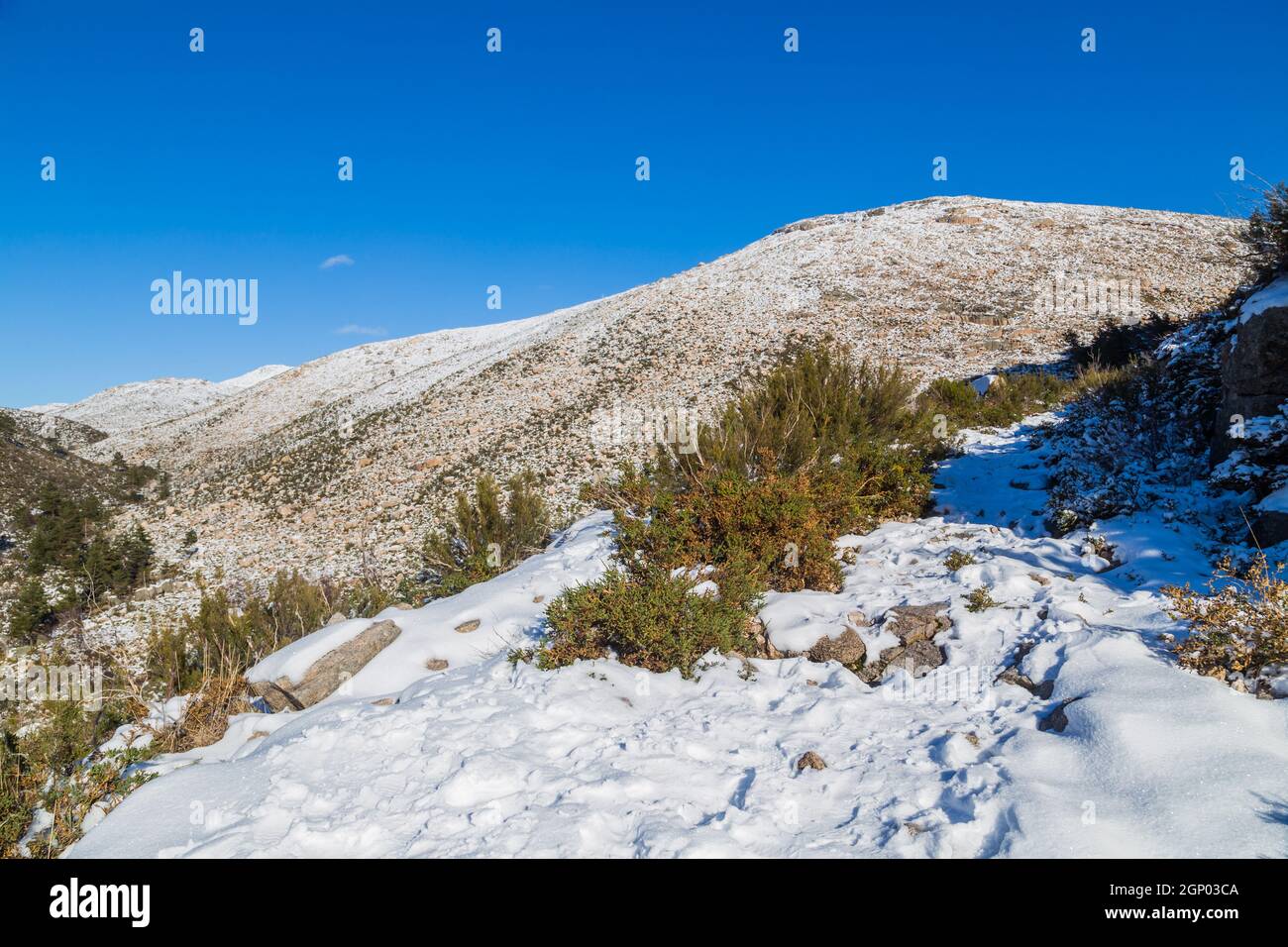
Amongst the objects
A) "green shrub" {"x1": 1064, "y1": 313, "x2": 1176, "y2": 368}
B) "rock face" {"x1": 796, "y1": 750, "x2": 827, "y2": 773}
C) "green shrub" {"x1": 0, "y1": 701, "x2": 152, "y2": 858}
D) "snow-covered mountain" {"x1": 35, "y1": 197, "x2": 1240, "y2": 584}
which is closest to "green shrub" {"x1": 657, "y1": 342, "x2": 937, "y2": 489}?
"rock face" {"x1": 796, "y1": 750, "x2": 827, "y2": 773}

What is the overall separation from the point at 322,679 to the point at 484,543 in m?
4.22

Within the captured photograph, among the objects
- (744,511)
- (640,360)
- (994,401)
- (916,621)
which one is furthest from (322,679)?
(640,360)

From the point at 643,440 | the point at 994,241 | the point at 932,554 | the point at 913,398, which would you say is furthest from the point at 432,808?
the point at 994,241

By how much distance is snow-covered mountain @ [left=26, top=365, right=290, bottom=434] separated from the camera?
1899 inches

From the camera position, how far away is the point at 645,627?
16.6ft

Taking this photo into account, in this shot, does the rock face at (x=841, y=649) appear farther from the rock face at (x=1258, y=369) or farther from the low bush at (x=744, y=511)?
the rock face at (x=1258, y=369)

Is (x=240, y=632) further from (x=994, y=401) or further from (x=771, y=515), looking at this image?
(x=994, y=401)

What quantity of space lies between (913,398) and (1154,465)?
6400 mm

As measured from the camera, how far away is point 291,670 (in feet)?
17.8

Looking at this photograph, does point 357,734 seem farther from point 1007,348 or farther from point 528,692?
point 1007,348

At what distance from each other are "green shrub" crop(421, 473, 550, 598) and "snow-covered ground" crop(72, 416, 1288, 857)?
2.53 meters

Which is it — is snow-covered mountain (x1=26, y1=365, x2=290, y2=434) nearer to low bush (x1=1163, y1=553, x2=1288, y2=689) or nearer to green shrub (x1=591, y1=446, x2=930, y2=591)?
green shrub (x1=591, y1=446, x2=930, y2=591)

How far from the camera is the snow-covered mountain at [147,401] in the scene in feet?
158

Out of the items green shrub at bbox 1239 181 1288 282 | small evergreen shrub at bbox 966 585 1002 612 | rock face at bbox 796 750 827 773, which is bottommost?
rock face at bbox 796 750 827 773
